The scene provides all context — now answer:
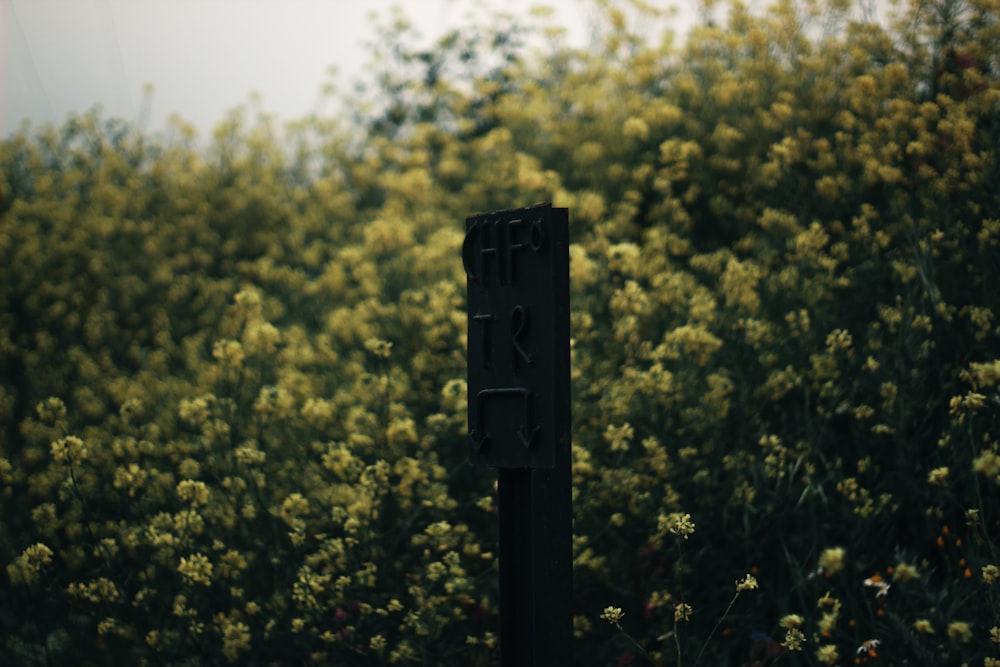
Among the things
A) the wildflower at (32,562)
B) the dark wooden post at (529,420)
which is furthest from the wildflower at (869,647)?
the wildflower at (32,562)

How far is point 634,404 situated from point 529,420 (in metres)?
2.34

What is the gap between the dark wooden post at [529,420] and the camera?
109 inches

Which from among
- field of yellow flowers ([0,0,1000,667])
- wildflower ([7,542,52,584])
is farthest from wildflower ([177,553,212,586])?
wildflower ([7,542,52,584])

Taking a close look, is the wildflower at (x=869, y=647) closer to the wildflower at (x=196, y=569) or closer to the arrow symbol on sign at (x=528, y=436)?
the arrow symbol on sign at (x=528, y=436)

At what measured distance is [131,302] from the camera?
26.8 ft

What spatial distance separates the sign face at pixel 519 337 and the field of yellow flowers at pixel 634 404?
0.83m

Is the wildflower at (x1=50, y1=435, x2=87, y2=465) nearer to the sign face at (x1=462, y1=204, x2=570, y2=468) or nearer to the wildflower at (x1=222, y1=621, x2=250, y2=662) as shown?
the wildflower at (x1=222, y1=621, x2=250, y2=662)

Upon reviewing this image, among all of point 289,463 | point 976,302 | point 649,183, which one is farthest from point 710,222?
point 289,463

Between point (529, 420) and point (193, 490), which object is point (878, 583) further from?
point (193, 490)

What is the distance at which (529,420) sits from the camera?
2.79 meters

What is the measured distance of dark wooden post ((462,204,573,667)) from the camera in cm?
278

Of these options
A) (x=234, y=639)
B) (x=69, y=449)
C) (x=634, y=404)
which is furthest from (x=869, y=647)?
(x=69, y=449)

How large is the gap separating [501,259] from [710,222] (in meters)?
4.36

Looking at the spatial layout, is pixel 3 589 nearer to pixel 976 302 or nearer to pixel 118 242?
pixel 118 242
